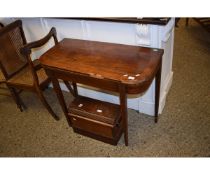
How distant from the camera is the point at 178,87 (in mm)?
2328

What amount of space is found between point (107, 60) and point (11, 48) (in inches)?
40.0

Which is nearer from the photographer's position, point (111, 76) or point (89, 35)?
point (111, 76)

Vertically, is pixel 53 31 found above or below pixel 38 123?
above

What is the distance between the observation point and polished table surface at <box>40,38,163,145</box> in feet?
4.44

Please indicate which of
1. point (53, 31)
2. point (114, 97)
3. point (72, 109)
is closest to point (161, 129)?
point (114, 97)

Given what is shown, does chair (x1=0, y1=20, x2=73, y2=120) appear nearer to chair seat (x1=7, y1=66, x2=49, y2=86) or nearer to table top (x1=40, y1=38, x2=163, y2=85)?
chair seat (x1=7, y1=66, x2=49, y2=86)

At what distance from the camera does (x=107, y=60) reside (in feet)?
4.95

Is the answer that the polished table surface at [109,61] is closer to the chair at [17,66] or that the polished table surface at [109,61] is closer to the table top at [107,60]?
the table top at [107,60]

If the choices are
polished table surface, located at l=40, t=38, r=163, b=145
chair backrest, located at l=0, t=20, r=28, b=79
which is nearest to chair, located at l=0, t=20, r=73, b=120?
chair backrest, located at l=0, t=20, r=28, b=79

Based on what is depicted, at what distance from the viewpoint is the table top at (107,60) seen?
136cm

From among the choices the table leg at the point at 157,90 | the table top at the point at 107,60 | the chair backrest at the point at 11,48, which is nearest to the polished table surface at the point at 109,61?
the table top at the point at 107,60
